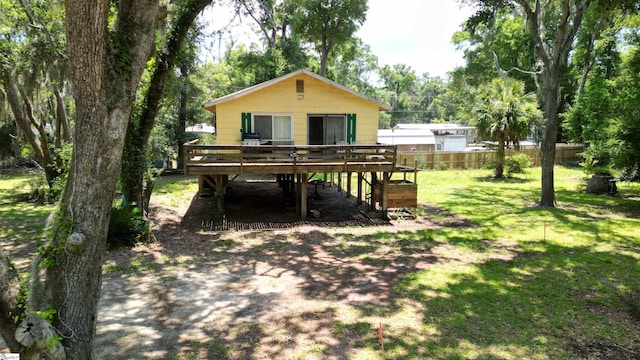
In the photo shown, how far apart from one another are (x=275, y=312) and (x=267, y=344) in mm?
992

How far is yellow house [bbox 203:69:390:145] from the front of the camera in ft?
48.6

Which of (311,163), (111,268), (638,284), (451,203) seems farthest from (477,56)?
(111,268)

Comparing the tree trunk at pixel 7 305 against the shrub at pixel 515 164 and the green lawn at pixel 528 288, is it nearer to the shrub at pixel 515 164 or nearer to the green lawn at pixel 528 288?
the green lawn at pixel 528 288

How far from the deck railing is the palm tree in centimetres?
1250

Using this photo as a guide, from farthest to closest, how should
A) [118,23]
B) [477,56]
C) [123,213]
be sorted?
[477,56] < [123,213] < [118,23]

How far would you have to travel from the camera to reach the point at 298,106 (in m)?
15.2

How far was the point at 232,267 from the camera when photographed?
27.5 ft

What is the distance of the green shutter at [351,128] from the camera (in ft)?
51.4

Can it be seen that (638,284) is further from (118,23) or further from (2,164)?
(2,164)

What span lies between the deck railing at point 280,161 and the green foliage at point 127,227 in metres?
2.20

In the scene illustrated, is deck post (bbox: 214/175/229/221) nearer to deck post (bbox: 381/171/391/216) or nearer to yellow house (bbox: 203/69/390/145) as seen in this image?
yellow house (bbox: 203/69/390/145)

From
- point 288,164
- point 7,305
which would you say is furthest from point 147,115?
point 7,305

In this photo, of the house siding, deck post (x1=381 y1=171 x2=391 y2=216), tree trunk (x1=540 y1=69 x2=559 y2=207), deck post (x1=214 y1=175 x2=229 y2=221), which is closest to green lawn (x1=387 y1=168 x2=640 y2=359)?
tree trunk (x1=540 y1=69 x2=559 y2=207)

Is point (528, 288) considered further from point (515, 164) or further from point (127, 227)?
point (515, 164)
